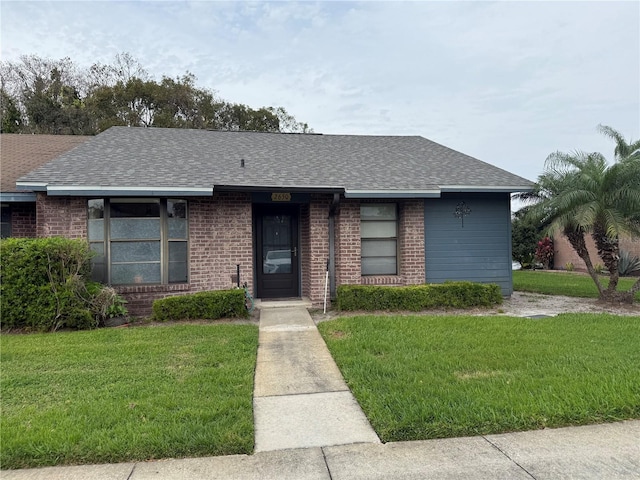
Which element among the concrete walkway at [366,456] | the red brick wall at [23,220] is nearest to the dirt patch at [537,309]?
the concrete walkway at [366,456]

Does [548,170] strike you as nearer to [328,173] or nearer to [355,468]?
[328,173]

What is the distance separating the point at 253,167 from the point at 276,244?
196cm

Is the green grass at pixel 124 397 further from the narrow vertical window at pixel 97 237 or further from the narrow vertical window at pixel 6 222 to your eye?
the narrow vertical window at pixel 6 222

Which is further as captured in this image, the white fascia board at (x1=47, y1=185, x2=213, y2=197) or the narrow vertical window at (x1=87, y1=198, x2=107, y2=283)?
the narrow vertical window at (x1=87, y1=198, x2=107, y2=283)

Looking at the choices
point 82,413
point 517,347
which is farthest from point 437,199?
point 82,413

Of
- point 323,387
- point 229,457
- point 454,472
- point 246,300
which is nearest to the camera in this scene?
point 454,472

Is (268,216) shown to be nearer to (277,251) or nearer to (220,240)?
(277,251)

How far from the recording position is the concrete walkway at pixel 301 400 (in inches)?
138

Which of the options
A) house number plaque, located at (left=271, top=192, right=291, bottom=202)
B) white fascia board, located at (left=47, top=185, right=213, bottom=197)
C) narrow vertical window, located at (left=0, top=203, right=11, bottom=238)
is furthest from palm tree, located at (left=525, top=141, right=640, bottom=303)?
narrow vertical window, located at (left=0, top=203, right=11, bottom=238)

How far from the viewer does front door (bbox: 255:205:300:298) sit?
10.3 metres

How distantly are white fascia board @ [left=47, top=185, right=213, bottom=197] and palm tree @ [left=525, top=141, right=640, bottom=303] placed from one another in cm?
764

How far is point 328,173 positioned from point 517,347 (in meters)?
5.74

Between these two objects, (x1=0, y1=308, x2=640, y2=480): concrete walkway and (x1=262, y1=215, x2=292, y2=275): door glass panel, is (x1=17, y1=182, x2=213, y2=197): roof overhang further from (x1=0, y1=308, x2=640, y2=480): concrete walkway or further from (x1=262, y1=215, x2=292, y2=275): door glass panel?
(x1=0, y1=308, x2=640, y2=480): concrete walkway

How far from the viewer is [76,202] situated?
8625 millimetres
